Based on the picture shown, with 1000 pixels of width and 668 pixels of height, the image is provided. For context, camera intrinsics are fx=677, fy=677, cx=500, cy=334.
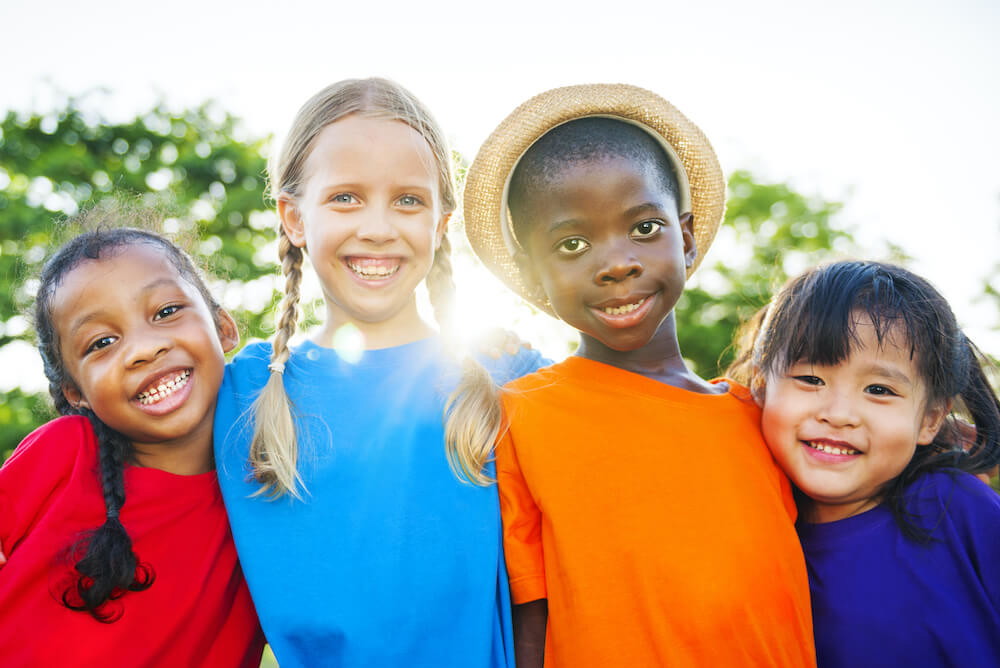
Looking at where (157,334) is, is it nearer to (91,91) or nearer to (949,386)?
(949,386)

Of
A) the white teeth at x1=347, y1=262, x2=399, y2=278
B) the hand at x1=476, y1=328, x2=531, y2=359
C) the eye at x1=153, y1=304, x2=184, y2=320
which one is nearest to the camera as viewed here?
the eye at x1=153, y1=304, x2=184, y2=320

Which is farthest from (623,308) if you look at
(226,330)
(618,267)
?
(226,330)

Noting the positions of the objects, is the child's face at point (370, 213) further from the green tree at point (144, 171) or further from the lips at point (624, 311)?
the green tree at point (144, 171)

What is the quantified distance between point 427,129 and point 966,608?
209 cm

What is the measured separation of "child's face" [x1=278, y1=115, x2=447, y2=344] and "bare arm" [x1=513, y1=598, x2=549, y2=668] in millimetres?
1014

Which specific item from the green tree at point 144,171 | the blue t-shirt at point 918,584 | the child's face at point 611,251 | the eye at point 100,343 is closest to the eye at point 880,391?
the blue t-shirt at point 918,584

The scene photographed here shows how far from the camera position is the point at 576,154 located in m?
2.04

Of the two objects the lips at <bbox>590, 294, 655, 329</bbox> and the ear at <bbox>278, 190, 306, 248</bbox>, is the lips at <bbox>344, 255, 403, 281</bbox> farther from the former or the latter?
the lips at <bbox>590, 294, 655, 329</bbox>

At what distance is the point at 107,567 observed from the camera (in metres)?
1.76

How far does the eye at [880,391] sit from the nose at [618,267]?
71 centimetres

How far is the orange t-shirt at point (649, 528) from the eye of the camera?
1744 millimetres

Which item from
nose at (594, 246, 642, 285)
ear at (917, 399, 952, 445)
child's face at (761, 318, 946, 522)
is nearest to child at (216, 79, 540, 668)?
nose at (594, 246, 642, 285)

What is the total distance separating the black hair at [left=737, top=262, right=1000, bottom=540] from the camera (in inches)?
73.7

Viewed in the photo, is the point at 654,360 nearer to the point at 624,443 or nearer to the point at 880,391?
the point at 624,443
